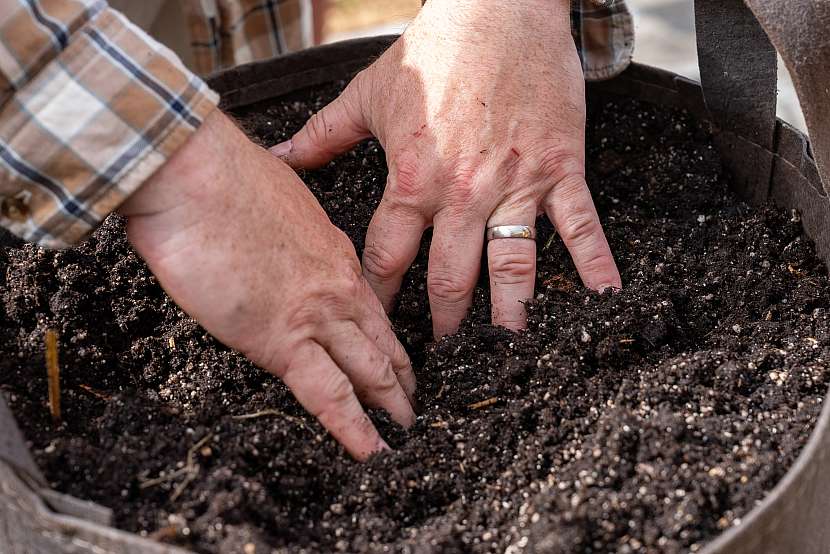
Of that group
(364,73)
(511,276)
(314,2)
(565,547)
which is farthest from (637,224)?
(314,2)

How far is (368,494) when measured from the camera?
36.4 inches

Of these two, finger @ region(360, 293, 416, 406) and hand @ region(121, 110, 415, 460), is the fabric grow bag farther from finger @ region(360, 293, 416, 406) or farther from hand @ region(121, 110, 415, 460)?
finger @ region(360, 293, 416, 406)

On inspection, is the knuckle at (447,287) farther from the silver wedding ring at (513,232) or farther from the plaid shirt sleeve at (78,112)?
the plaid shirt sleeve at (78,112)

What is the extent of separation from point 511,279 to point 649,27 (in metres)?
2.40

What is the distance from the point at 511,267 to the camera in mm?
1217

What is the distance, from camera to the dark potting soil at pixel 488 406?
842 mm

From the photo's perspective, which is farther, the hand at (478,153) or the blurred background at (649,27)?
the blurred background at (649,27)

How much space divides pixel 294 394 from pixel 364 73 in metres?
0.59

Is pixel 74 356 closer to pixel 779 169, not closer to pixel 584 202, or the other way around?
pixel 584 202

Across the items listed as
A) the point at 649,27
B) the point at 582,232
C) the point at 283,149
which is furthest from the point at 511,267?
the point at 649,27

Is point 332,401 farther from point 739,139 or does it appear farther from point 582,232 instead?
point 739,139

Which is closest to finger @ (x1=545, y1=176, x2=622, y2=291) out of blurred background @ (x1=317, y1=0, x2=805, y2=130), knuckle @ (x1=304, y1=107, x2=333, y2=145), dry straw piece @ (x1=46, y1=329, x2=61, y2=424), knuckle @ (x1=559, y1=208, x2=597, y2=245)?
knuckle @ (x1=559, y1=208, x2=597, y2=245)

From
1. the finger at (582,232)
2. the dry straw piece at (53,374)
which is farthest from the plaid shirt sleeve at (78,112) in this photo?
the finger at (582,232)

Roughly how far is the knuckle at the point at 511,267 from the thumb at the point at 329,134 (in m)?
0.35
